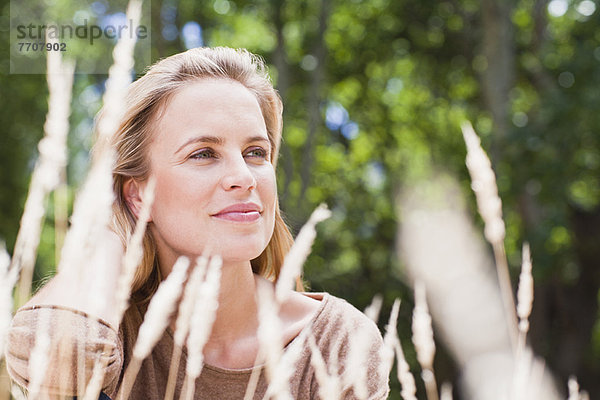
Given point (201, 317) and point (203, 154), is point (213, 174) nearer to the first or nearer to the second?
point (203, 154)

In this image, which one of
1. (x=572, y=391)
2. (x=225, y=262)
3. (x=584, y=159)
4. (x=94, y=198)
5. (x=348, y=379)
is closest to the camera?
(x=94, y=198)

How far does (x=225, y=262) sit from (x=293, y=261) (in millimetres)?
927

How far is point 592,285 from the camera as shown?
33.1ft

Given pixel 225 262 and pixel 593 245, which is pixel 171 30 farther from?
pixel 225 262

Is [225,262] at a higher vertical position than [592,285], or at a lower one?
higher

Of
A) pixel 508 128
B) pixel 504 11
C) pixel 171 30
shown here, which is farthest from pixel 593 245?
pixel 171 30

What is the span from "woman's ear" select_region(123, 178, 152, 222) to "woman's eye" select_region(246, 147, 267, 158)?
0.35m

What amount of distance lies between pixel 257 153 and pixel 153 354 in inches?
26.1

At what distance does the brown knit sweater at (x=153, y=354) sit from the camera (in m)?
1.25

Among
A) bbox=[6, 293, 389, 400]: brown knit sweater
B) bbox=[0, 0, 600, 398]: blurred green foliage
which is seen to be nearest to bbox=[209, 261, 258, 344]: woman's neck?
bbox=[6, 293, 389, 400]: brown knit sweater

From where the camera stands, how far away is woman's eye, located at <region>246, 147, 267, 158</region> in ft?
6.11

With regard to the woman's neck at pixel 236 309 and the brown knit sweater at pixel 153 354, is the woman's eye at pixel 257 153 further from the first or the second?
the brown knit sweater at pixel 153 354

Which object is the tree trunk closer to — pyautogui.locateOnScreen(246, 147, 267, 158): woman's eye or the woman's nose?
pyautogui.locateOnScreen(246, 147, 267, 158): woman's eye

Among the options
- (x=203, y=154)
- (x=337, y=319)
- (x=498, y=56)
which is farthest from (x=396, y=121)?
Result: (x=203, y=154)
